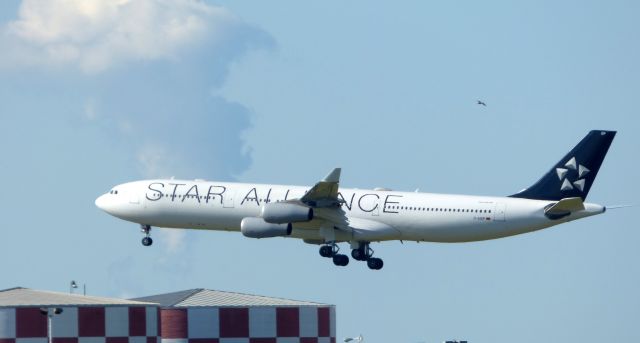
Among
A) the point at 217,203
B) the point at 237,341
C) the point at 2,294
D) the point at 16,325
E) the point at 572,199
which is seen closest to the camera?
the point at 16,325

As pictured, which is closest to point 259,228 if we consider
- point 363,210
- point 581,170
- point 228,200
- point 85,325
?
point 228,200

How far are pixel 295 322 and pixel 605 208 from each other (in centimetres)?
2080

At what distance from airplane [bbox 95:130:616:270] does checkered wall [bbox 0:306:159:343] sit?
18.5 metres

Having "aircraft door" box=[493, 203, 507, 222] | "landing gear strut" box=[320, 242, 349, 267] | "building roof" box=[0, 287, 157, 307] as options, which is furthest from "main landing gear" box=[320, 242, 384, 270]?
"building roof" box=[0, 287, 157, 307]

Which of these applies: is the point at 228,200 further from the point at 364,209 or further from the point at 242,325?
the point at 242,325

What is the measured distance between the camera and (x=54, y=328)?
233 feet

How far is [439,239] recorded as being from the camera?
305 feet

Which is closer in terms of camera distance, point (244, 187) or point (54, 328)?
point (54, 328)

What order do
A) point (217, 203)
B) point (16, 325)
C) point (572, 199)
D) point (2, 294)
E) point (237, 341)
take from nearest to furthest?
point (16, 325) → point (2, 294) → point (237, 341) → point (572, 199) → point (217, 203)

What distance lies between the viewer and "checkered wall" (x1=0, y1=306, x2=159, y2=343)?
70438 millimetres

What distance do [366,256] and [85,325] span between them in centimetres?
2931

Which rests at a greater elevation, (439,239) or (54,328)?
(439,239)

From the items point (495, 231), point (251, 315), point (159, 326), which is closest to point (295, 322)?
point (251, 315)

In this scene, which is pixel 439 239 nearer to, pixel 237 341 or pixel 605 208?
pixel 605 208
